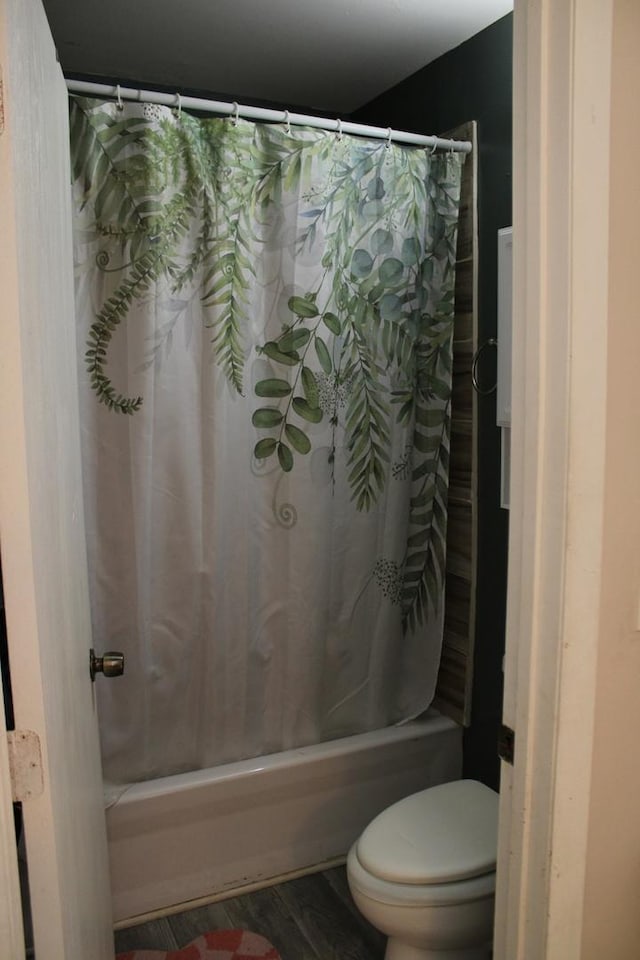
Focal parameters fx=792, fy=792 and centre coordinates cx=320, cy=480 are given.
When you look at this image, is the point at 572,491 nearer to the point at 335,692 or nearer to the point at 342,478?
the point at 342,478

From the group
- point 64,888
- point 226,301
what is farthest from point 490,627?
point 64,888

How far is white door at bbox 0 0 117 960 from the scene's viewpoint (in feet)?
2.85

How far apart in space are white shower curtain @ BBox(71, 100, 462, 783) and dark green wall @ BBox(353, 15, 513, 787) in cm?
11

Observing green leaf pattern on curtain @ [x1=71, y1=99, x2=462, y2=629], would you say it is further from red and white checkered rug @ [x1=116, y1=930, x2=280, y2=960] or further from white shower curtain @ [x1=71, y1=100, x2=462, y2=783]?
red and white checkered rug @ [x1=116, y1=930, x2=280, y2=960]

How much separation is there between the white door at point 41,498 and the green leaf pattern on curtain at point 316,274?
60cm

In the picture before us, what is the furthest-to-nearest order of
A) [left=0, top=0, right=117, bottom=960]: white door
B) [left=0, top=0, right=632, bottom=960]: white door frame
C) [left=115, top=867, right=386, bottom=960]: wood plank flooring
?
[left=115, top=867, right=386, bottom=960]: wood plank flooring < [left=0, top=0, right=632, bottom=960]: white door frame < [left=0, top=0, right=117, bottom=960]: white door

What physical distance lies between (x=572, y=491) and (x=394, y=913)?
1.12 meters

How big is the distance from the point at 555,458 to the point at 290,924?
1652mm

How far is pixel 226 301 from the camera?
2.09 m

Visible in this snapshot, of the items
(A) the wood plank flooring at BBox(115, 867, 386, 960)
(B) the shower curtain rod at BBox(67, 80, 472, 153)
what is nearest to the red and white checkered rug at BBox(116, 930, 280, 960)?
(A) the wood plank flooring at BBox(115, 867, 386, 960)

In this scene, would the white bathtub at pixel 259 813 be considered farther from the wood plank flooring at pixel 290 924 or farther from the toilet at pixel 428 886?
the toilet at pixel 428 886

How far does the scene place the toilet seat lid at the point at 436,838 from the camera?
1.73 meters

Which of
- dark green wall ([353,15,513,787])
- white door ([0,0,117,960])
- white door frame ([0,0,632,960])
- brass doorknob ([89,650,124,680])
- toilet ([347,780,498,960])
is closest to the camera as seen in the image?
white door ([0,0,117,960])

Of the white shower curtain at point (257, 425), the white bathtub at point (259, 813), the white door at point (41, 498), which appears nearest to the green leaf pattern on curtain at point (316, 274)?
the white shower curtain at point (257, 425)
